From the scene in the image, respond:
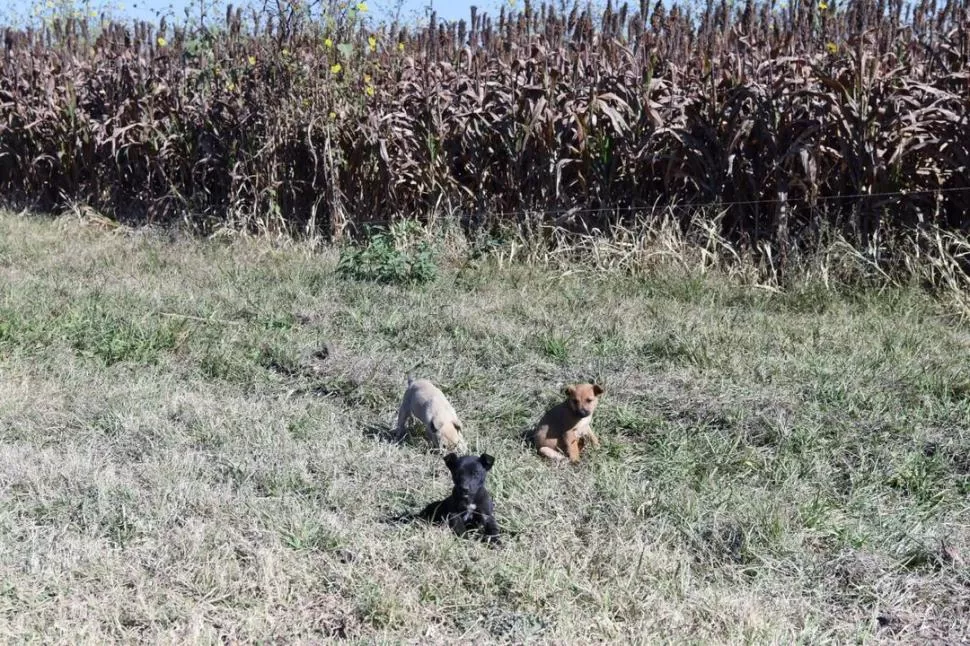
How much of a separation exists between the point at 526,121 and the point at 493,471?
4.78 meters

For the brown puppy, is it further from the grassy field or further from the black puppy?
the black puppy

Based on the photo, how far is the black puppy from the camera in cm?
341

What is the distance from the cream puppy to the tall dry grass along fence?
3807mm

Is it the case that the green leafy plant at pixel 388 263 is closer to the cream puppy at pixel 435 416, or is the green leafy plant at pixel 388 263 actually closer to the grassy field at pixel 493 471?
the grassy field at pixel 493 471

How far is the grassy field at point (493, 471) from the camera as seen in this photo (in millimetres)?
3062

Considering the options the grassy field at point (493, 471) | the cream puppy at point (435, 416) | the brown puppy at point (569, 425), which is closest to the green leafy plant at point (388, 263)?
the grassy field at point (493, 471)

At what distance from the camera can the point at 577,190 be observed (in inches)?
327

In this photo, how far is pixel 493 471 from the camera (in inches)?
160

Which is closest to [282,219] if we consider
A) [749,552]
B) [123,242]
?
[123,242]

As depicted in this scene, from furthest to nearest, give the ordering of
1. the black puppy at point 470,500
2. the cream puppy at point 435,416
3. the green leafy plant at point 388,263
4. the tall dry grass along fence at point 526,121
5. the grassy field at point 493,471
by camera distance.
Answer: the green leafy plant at point 388,263
the tall dry grass along fence at point 526,121
the cream puppy at point 435,416
the black puppy at point 470,500
the grassy field at point 493,471

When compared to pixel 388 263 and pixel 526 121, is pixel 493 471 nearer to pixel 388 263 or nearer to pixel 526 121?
pixel 388 263

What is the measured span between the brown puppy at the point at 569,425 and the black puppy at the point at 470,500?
30.5 inches

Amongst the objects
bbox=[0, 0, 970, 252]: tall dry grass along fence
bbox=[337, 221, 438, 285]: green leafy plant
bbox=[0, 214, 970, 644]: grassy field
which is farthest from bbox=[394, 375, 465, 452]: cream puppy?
bbox=[0, 0, 970, 252]: tall dry grass along fence

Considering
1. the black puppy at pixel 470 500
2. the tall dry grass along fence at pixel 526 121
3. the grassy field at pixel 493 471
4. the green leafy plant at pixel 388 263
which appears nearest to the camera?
the grassy field at pixel 493 471
